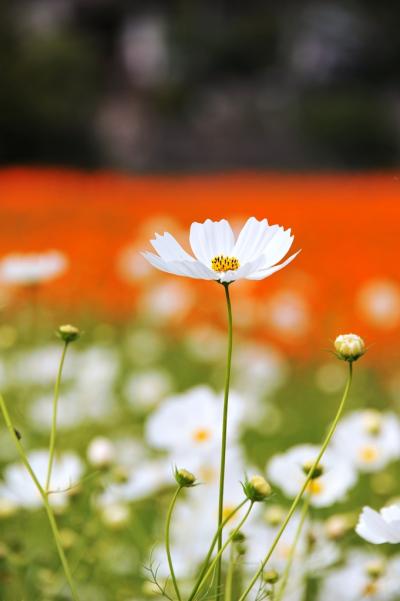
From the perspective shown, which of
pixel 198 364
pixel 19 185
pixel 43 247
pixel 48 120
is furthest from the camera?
pixel 48 120

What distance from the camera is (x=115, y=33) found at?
450 inches

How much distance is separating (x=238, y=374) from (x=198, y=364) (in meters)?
0.18

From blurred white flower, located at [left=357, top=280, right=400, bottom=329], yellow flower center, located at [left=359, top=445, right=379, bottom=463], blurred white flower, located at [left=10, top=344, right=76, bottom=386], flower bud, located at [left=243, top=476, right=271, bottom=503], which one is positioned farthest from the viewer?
blurred white flower, located at [left=357, top=280, right=400, bottom=329]

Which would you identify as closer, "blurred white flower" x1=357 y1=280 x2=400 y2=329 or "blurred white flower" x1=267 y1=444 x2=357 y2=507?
"blurred white flower" x1=267 y1=444 x2=357 y2=507

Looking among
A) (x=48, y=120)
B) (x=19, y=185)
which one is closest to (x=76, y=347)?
(x=19, y=185)

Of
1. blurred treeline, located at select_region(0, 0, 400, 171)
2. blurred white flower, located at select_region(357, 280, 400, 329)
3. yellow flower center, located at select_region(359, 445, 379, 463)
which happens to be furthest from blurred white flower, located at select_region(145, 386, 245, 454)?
blurred treeline, located at select_region(0, 0, 400, 171)

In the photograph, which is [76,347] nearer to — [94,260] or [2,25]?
[94,260]

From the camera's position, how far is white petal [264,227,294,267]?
1.63 feet

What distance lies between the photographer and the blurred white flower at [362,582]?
2.24ft

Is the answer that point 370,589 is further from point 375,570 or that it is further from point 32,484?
point 32,484

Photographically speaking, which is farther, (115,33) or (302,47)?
(115,33)

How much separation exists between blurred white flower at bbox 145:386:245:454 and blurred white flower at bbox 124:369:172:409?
0.93 meters

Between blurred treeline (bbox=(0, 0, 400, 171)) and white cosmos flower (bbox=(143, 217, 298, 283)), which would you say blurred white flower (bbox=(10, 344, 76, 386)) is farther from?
blurred treeline (bbox=(0, 0, 400, 171))

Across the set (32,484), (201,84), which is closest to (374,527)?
(32,484)
